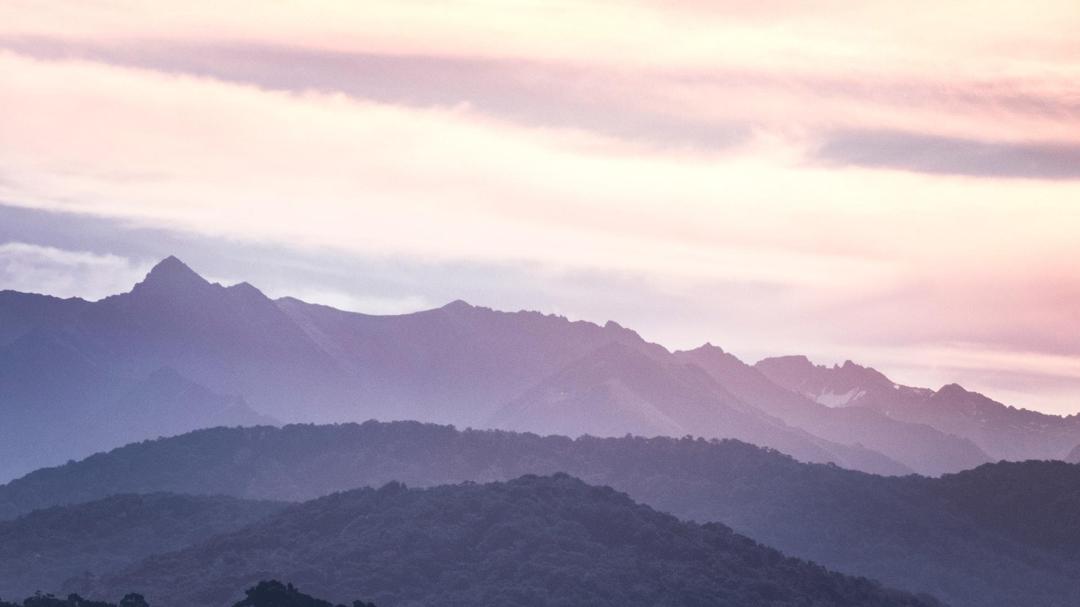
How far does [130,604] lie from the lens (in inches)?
7849

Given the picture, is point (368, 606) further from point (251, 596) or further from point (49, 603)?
point (49, 603)

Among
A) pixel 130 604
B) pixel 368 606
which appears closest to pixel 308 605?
pixel 368 606

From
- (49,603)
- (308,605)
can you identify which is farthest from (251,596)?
(49,603)

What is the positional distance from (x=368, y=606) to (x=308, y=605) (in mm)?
6378

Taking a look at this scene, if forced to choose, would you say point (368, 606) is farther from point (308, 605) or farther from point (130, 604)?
point (130, 604)

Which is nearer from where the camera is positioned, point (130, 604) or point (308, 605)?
point (308, 605)

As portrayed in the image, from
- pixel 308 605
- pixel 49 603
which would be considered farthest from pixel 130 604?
pixel 308 605

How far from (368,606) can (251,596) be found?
1533 cm

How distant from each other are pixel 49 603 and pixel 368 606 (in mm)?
40015

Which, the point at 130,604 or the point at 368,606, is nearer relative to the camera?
the point at 368,606

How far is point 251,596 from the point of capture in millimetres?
190375

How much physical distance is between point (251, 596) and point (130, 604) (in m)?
17.5

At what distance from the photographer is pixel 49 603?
198500 mm

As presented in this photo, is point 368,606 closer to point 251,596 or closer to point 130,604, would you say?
point 251,596
